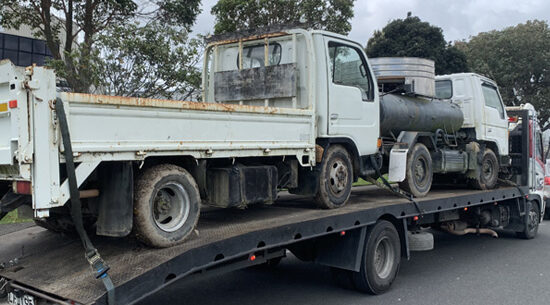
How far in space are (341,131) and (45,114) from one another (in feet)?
11.9

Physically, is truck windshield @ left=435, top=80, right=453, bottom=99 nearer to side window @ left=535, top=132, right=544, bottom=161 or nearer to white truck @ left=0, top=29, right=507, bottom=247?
white truck @ left=0, top=29, right=507, bottom=247

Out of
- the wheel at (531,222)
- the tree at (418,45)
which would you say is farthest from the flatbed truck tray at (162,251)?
the tree at (418,45)

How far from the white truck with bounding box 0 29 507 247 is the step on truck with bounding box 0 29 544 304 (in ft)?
0.04

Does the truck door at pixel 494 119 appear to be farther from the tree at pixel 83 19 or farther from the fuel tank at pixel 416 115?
the tree at pixel 83 19

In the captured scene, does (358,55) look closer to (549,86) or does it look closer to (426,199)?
(426,199)

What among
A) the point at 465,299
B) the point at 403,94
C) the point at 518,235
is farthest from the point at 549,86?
the point at 465,299

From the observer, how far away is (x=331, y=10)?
16703 millimetres

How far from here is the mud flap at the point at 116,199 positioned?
383 centimetres

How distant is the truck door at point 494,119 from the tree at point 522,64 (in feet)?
67.8

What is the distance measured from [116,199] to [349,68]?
370 centimetres

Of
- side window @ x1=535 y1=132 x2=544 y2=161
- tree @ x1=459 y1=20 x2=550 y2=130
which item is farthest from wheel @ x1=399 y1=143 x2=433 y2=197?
tree @ x1=459 y1=20 x2=550 y2=130

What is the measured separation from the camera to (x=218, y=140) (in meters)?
4.58

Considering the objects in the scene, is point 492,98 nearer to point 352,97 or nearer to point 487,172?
point 487,172

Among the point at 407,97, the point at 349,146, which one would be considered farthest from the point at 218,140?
the point at 407,97
